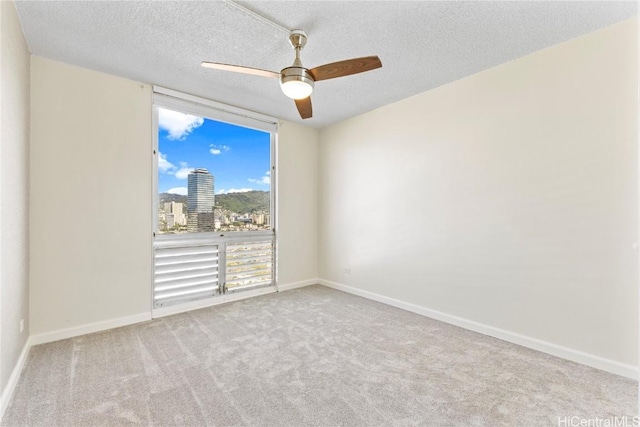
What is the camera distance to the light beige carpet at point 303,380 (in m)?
1.79

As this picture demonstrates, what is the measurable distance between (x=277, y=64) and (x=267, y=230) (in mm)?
2450

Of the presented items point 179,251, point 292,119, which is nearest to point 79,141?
point 179,251

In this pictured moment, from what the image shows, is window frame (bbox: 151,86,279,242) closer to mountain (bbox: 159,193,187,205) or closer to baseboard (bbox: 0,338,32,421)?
mountain (bbox: 159,193,187,205)

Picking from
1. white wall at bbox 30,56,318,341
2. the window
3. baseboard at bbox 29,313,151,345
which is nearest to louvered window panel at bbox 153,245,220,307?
the window

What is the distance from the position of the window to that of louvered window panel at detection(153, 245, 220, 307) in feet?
0.04

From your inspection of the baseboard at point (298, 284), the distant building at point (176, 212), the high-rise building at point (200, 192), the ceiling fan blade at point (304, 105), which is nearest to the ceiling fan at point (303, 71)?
the ceiling fan blade at point (304, 105)

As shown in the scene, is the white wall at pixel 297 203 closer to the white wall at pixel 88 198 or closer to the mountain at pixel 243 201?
the mountain at pixel 243 201

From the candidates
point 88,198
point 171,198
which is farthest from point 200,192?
point 88,198

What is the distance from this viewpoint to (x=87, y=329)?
9.73 ft

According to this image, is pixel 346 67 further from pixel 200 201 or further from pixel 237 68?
pixel 200 201

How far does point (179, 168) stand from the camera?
3678mm

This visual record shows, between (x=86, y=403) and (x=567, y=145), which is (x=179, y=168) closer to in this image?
(x=86, y=403)

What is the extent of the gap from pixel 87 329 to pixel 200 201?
70.4 inches

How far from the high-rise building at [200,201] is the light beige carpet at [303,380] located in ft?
4.17
